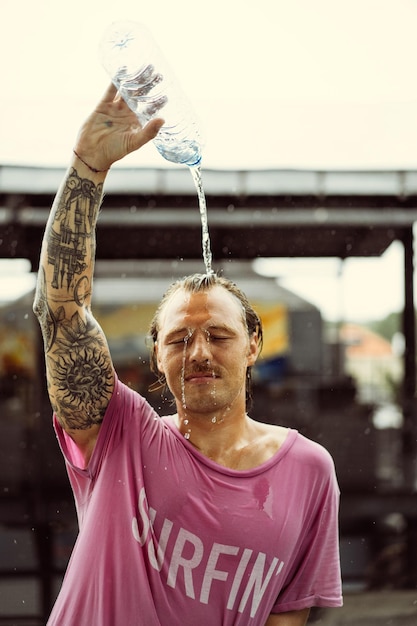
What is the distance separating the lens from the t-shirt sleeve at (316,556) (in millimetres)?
1479

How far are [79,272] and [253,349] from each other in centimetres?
49

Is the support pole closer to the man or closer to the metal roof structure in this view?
the metal roof structure

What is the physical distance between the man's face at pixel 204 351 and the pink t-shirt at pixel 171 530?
104 millimetres

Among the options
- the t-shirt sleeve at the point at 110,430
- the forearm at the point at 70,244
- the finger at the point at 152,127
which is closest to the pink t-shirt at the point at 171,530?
the t-shirt sleeve at the point at 110,430

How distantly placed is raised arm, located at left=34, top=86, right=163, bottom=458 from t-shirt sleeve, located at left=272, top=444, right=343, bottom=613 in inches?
19.8

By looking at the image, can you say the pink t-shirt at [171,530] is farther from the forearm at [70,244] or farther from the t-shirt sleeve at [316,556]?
the forearm at [70,244]

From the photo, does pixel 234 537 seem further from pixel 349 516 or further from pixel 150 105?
pixel 349 516

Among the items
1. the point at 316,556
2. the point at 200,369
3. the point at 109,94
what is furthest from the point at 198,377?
the point at 109,94

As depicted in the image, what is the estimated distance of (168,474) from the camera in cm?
138

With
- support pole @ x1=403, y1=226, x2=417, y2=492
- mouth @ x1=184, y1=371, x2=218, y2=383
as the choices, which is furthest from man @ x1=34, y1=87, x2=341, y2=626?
support pole @ x1=403, y1=226, x2=417, y2=492

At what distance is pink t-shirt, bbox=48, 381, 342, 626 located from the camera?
1.32m

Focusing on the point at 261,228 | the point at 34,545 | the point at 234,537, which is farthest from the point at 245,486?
the point at 34,545

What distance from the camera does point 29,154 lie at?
3.68 m

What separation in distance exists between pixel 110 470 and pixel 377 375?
194 inches
